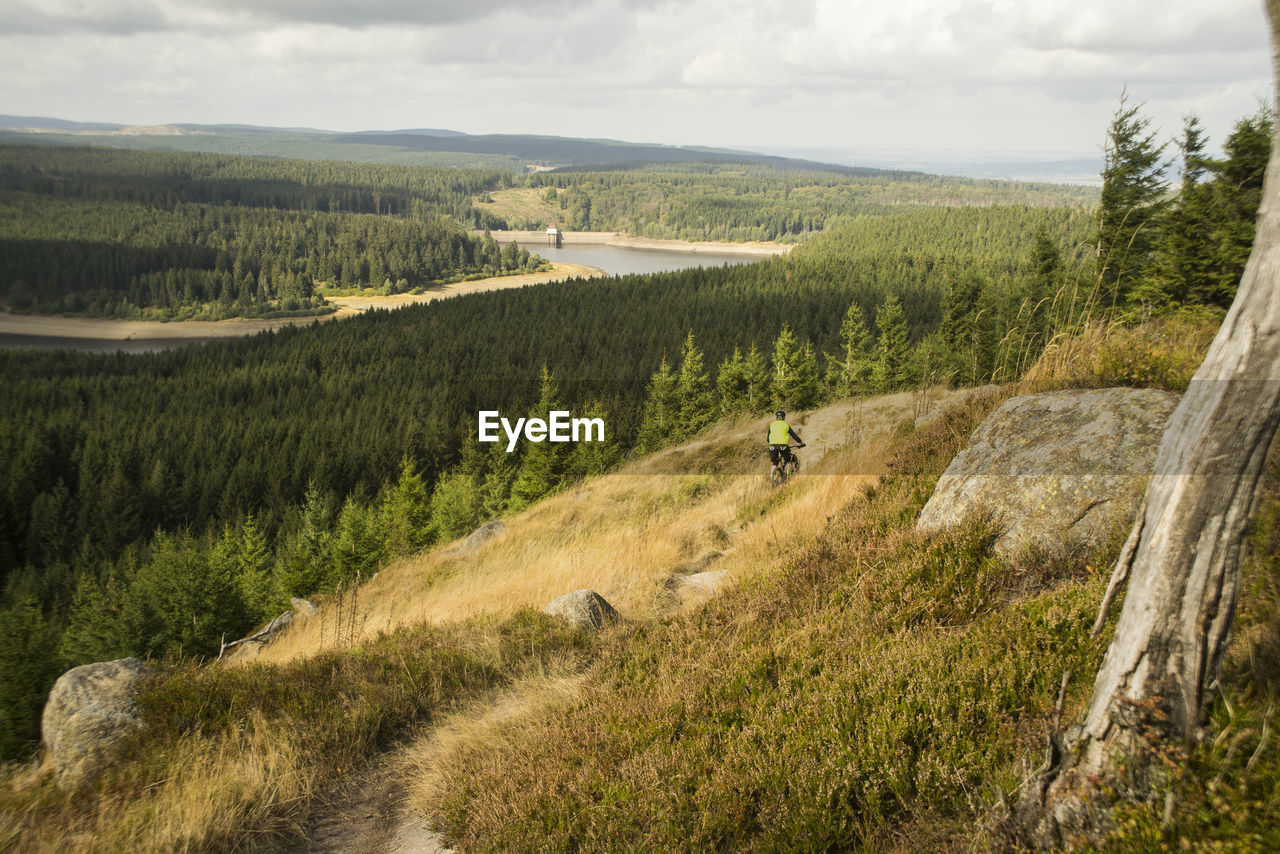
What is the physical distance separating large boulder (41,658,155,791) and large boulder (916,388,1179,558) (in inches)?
270

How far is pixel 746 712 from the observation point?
14.9ft

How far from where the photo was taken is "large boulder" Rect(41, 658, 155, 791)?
197 inches

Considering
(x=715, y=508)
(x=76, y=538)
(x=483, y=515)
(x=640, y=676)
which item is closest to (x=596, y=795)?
(x=640, y=676)


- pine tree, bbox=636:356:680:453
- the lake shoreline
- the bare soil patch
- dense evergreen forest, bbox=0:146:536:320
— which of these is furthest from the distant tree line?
dense evergreen forest, bbox=0:146:536:320

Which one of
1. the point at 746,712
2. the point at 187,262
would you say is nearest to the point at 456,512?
the point at 746,712

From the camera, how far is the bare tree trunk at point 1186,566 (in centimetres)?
268

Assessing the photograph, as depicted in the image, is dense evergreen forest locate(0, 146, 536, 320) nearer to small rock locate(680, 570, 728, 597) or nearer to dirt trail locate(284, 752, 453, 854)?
small rock locate(680, 570, 728, 597)

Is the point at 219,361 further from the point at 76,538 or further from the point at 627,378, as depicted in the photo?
the point at 627,378

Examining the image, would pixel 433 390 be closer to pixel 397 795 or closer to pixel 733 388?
pixel 733 388

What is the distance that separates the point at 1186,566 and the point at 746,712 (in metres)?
2.68

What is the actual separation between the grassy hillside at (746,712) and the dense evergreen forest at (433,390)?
3395 millimetres

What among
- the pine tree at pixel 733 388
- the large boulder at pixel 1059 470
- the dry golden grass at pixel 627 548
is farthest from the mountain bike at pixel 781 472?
the pine tree at pixel 733 388

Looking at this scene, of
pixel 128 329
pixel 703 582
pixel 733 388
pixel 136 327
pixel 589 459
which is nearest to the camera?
pixel 703 582

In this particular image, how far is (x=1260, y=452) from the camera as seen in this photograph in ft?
8.77
